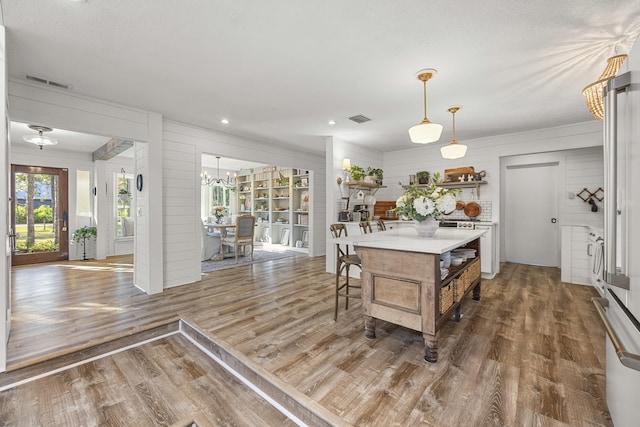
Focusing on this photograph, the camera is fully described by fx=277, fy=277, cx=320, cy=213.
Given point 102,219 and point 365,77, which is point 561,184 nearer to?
point 365,77

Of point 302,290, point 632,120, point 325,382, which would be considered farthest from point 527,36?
point 302,290

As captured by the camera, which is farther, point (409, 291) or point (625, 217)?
point (409, 291)

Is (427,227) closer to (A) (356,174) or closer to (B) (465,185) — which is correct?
(A) (356,174)

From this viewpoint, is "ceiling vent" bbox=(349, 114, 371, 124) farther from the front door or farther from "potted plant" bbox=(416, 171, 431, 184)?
the front door

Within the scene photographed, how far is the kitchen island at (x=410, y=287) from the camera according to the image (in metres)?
2.16

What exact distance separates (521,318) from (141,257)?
16.6 feet

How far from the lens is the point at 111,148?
549 cm

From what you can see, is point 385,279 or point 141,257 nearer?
point 385,279

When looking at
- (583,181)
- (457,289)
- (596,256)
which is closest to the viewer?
(457,289)

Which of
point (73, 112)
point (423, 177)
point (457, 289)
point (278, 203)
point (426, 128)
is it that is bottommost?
point (457, 289)

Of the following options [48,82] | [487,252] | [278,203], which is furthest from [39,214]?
[487,252]

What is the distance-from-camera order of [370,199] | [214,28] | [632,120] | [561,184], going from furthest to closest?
[370,199] < [561,184] < [214,28] < [632,120]

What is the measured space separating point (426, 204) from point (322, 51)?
170 cm

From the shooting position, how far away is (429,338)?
2195mm
